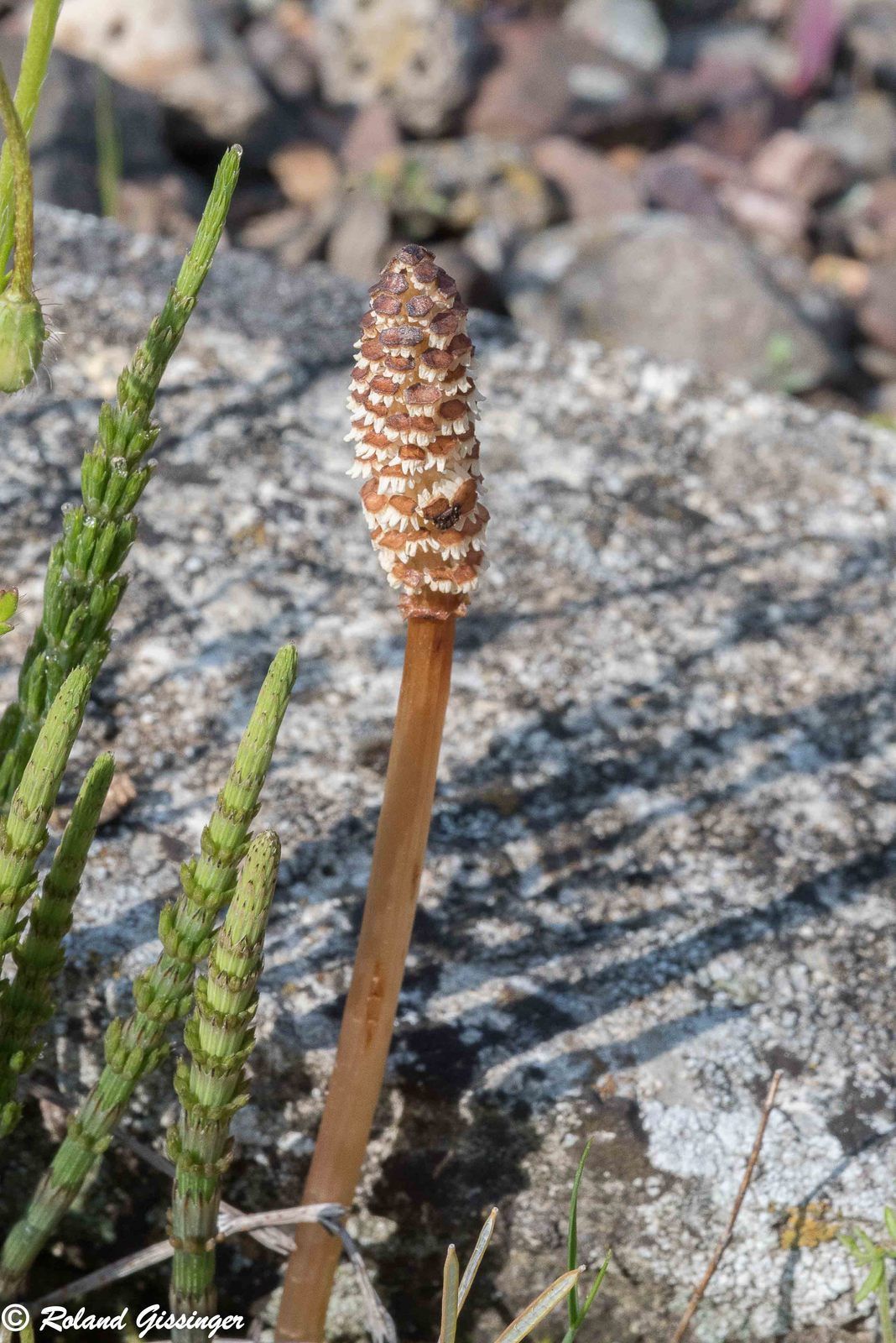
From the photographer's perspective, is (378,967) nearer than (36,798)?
No

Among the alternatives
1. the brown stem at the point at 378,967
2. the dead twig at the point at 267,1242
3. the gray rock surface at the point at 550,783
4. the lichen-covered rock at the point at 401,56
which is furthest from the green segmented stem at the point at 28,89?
the lichen-covered rock at the point at 401,56

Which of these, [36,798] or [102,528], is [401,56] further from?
[36,798]

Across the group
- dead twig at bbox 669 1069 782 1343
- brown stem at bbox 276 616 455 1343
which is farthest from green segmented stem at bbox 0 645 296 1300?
dead twig at bbox 669 1069 782 1343

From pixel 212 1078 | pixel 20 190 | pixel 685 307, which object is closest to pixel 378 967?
pixel 212 1078

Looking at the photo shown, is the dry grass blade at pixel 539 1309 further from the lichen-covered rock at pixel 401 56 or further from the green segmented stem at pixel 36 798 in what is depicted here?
the lichen-covered rock at pixel 401 56

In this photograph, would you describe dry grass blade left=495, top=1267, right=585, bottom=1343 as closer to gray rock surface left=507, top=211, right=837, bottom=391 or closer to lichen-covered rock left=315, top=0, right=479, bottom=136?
gray rock surface left=507, top=211, right=837, bottom=391

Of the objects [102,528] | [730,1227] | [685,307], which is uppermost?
[685,307]

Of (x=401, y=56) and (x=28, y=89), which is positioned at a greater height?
(x=401, y=56)
